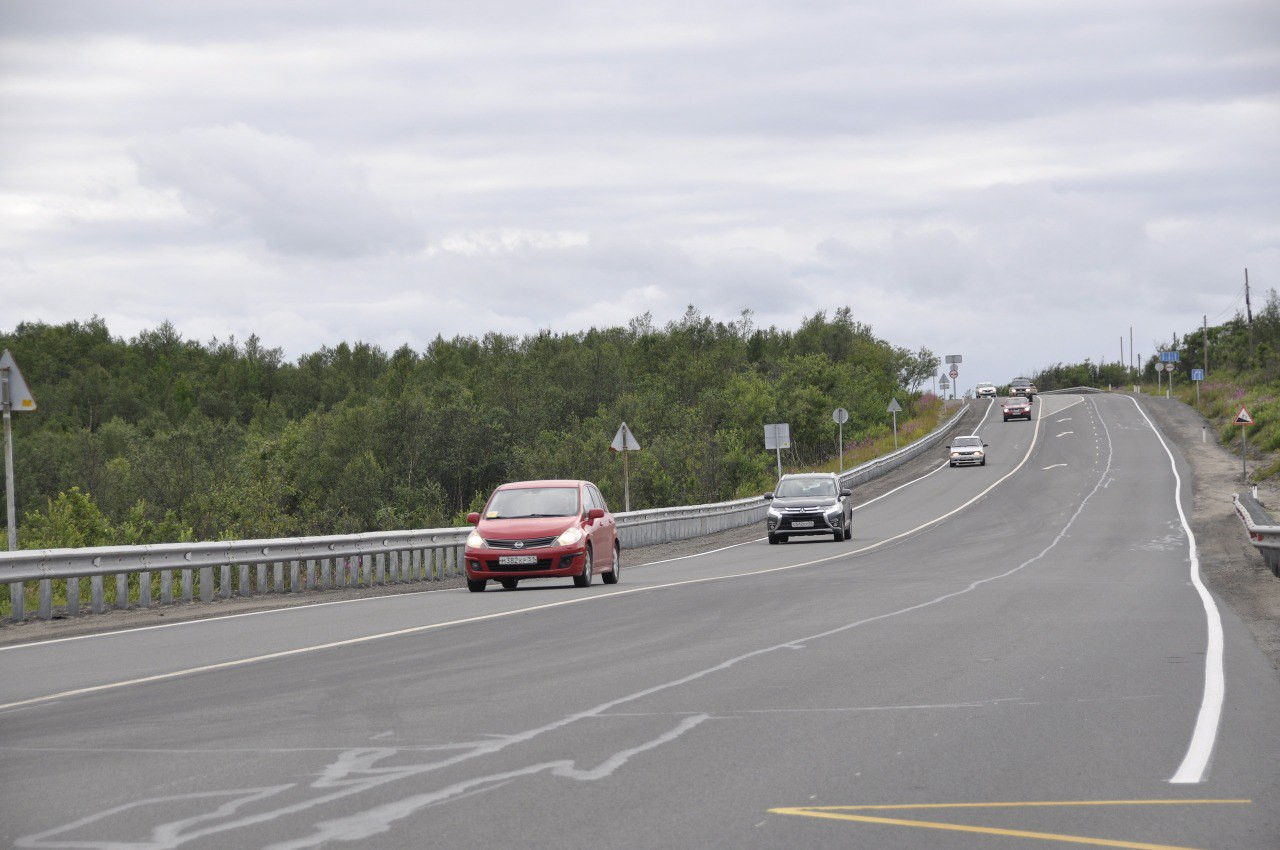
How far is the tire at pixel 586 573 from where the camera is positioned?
22.7 m

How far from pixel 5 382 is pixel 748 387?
97.5m

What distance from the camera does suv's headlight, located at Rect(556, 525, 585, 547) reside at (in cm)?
2252

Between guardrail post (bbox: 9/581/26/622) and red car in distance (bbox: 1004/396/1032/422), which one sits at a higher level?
red car in distance (bbox: 1004/396/1032/422)

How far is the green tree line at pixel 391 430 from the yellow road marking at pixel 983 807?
61405 mm

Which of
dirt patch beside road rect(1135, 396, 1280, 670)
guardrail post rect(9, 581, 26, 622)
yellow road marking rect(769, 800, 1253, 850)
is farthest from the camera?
dirt patch beside road rect(1135, 396, 1280, 670)

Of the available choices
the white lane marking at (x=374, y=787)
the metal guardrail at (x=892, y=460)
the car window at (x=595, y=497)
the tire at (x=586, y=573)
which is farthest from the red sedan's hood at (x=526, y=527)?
the metal guardrail at (x=892, y=460)

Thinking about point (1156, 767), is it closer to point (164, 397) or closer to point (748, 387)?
point (748, 387)

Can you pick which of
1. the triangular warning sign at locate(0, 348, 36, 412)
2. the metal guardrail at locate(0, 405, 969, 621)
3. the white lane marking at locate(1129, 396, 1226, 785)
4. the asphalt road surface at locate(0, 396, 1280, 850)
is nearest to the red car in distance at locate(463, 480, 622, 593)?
the metal guardrail at locate(0, 405, 969, 621)

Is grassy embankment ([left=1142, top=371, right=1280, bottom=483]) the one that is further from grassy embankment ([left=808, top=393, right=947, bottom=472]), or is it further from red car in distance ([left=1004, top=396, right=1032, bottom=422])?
grassy embankment ([left=808, top=393, right=947, bottom=472])

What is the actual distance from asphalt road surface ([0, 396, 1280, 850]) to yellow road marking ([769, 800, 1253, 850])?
0.06ft

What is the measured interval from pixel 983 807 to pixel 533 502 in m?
17.4

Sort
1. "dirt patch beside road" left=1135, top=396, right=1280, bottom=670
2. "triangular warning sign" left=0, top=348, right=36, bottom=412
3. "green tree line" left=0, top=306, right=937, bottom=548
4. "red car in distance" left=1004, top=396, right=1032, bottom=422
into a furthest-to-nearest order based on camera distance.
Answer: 1. "red car in distance" left=1004, top=396, right=1032, bottom=422
2. "green tree line" left=0, top=306, right=937, bottom=548
3. "triangular warning sign" left=0, top=348, right=36, bottom=412
4. "dirt patch beside road" left=1135, top=396, right=1280, bottom=670

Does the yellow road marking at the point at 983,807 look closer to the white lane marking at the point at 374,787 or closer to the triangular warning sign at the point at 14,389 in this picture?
the white lane marking at the point at 374,787

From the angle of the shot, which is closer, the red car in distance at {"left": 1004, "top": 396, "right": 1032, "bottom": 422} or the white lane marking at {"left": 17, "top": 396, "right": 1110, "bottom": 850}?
the white lane marking at {"left": 17, "top": 396, "right": 1110, "bottom": 850}
